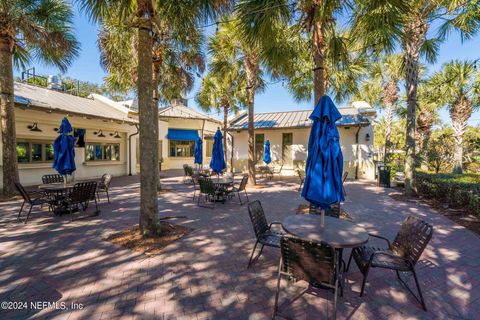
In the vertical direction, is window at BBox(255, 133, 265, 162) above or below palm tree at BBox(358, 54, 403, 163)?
below

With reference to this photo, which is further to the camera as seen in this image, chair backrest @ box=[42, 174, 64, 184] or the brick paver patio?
chair backrest @ box=[42, 174, 64, 184]

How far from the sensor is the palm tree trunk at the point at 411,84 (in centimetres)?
930

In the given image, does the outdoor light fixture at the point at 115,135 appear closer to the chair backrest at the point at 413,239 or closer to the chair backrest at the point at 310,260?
the chair backrest at the point at 310,260

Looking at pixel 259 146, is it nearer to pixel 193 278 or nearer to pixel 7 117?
pixel 7 117

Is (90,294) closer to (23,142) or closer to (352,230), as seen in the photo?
(352,230)

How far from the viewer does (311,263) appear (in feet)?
8.98

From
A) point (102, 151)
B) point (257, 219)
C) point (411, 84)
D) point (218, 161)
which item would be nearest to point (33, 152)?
point (102, 151)

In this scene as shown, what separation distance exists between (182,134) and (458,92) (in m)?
21.8

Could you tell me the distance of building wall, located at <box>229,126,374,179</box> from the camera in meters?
15.3

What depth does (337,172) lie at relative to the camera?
3.38 m

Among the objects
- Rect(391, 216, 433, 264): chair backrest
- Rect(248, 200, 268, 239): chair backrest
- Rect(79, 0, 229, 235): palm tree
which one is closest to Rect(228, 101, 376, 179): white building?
Rect(79, 0, 229, 235): palm tree

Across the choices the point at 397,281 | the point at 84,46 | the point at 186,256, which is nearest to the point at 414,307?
the point at 397,281

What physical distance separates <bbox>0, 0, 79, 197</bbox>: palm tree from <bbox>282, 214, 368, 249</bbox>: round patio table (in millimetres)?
11071

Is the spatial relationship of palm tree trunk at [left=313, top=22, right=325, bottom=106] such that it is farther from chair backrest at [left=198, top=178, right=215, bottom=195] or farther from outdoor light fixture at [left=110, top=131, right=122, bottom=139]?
outdoor light fixture at [left=110, top=131, right=122, bottom=139]
